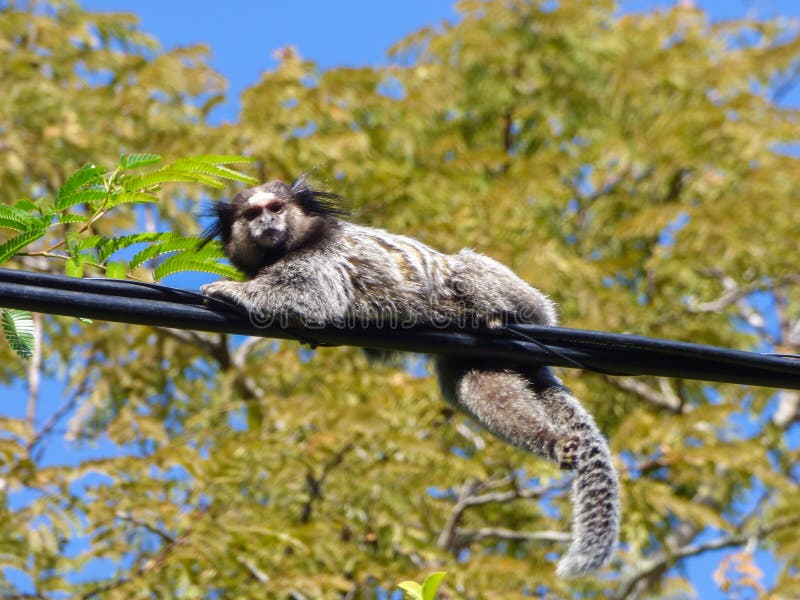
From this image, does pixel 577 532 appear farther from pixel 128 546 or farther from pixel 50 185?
pixel 50 185

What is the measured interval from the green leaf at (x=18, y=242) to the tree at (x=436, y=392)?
3.66m

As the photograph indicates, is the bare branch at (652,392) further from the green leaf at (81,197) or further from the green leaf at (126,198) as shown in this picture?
the green leaf at (81,197)

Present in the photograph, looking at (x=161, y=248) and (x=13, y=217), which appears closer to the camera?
(x=13, y=217)

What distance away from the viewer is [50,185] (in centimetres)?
1144

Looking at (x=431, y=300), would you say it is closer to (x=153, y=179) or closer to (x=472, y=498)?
(x=153, y=179)

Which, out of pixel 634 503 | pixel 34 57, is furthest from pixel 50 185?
pixel 634 503

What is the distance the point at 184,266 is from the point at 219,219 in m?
1.65

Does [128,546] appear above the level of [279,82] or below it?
below

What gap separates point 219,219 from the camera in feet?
21.4

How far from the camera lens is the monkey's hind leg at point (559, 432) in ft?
16.9

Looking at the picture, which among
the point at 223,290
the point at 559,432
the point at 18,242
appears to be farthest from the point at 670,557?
the point at 18,242

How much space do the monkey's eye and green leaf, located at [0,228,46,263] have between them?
190 centimetres

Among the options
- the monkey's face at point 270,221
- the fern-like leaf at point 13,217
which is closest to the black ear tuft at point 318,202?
the monkey's face at point 270,221

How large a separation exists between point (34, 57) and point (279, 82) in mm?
2914
